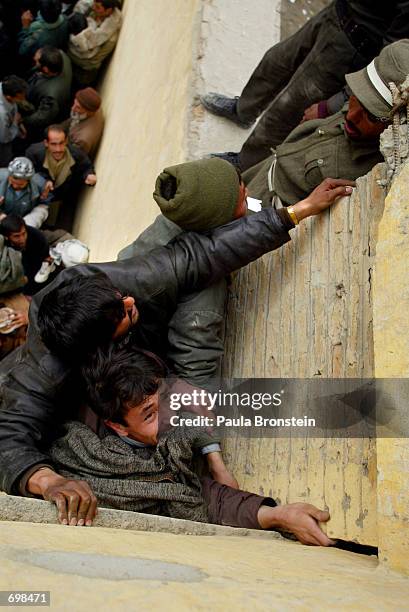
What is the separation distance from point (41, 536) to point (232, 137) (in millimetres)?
2604

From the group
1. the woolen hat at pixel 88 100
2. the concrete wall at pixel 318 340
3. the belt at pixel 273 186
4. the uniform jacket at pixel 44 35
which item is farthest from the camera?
the uniform jacket at pixel 44 35

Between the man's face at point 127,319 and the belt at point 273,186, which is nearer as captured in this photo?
the man's face at point 127,319

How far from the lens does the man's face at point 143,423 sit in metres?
1.70

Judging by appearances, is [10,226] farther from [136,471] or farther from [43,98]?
[136,471]

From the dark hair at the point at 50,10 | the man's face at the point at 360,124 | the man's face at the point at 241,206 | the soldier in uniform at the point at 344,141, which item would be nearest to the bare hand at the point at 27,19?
the dark hair at the point at 50,10

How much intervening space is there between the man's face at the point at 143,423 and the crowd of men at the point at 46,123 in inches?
74.5

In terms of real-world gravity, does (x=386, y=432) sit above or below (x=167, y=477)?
above

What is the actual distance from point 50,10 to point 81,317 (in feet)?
13.0

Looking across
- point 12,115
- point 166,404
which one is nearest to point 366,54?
point 166,404

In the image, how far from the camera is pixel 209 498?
177 cm

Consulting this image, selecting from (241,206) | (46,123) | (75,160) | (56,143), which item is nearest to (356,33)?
(241,206)

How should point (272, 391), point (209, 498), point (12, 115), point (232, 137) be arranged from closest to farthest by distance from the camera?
point (209, 498), point (272, 391), point (232, 137), point (12, 115)

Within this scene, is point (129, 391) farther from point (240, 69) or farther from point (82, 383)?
point (240, 69)

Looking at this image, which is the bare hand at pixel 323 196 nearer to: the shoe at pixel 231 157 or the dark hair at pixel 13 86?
the shoe at pixel 231 157
